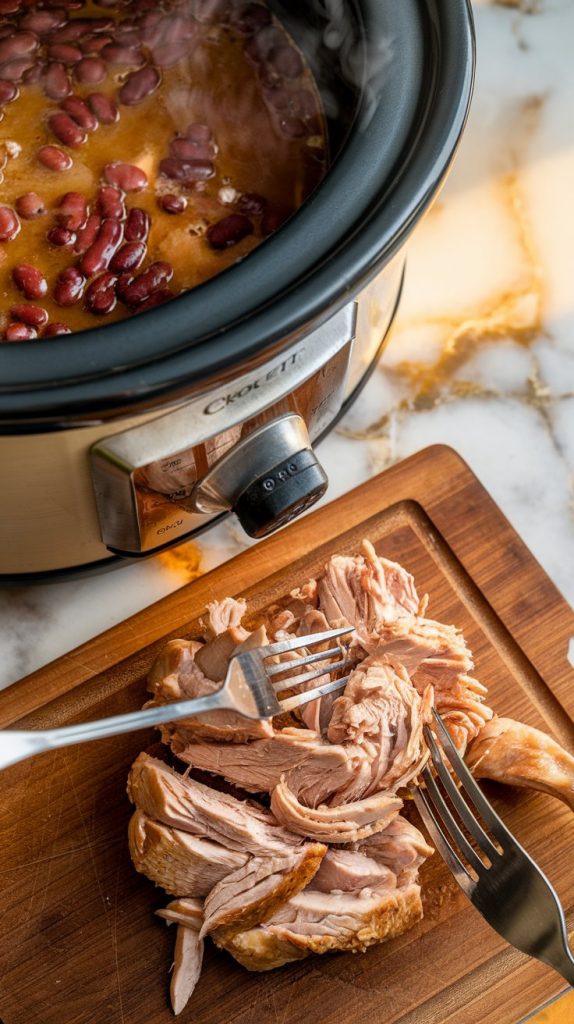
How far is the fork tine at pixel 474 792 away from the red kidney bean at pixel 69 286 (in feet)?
2.60

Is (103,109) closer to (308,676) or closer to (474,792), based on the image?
(308,676)

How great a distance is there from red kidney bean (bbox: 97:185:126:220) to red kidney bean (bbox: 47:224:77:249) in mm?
53

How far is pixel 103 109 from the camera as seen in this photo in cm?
160

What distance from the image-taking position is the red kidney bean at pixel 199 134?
5.22ft

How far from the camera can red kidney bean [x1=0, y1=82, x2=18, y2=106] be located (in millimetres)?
1596

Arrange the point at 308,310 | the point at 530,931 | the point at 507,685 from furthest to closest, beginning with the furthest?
the point at 507,685
the point at 530,931
the point at 308,310

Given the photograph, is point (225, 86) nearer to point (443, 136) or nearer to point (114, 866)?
point (443, 136)

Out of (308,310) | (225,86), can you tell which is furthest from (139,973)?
(225,86)

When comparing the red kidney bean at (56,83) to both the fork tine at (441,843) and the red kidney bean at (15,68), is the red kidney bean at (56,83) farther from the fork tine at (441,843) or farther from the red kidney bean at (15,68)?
the fork tine at (441,843)

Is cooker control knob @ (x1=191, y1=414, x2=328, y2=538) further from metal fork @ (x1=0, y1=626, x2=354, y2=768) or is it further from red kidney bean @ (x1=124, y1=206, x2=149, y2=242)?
red kidney bean @ (x1=124, y1=206, x2=149, y2=242)

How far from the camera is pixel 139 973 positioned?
1.55 metres

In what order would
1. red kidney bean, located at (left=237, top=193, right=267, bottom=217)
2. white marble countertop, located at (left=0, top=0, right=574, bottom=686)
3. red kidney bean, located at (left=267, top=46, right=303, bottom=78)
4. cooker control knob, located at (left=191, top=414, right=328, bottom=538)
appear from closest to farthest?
cooker control knob, located at (left=191, top=414, right=328, bottom=538), red kidney bean, located at (left=237, top=193, right=267, bottom=217), red kidney bean, located at (left=267, top=46, right=303, bottom=78), white marble countertop, located at (left=0, top=0, right=574, bottom=686)

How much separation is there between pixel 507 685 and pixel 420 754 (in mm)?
272

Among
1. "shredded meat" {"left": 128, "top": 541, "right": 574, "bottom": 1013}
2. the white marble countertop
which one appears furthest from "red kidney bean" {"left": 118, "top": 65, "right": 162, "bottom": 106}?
"shredded meat" {"left": 128, "top": 541, "right": 574, "bottom": 1013}
